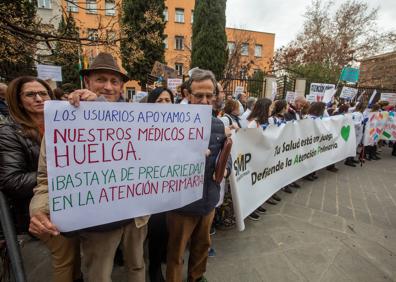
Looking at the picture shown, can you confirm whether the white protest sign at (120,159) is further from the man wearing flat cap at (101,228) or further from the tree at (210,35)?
the tree at (210,35)

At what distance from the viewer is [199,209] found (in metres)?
1.71

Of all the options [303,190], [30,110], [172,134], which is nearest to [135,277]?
[172,134]

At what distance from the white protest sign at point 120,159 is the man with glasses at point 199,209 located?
0.32 ft

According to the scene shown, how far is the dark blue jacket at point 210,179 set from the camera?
1702mm

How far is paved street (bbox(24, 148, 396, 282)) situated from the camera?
2.21 meters

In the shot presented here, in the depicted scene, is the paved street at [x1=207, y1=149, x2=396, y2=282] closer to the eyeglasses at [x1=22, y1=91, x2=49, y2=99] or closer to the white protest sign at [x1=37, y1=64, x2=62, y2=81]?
the eyeglasses at [x1=22, y1=91, x2=49, y2=99]

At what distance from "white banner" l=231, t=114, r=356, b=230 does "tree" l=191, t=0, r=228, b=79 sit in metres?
13.8

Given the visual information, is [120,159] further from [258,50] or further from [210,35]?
[258,50]

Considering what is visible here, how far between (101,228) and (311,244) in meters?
2.39

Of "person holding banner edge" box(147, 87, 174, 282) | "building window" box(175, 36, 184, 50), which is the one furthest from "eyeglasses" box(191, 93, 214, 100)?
"building window" box(175, 36, 184, 50)

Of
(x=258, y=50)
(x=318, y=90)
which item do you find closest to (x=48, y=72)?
(x=318, y=90)

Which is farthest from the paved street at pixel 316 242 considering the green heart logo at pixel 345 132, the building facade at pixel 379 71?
the building facade at pixel 379 71

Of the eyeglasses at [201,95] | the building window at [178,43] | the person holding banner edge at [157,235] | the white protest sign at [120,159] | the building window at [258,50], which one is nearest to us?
the white protest sign at [120,159]

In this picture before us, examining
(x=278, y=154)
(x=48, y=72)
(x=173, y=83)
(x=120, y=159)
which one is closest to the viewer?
(x=120, y=159)
